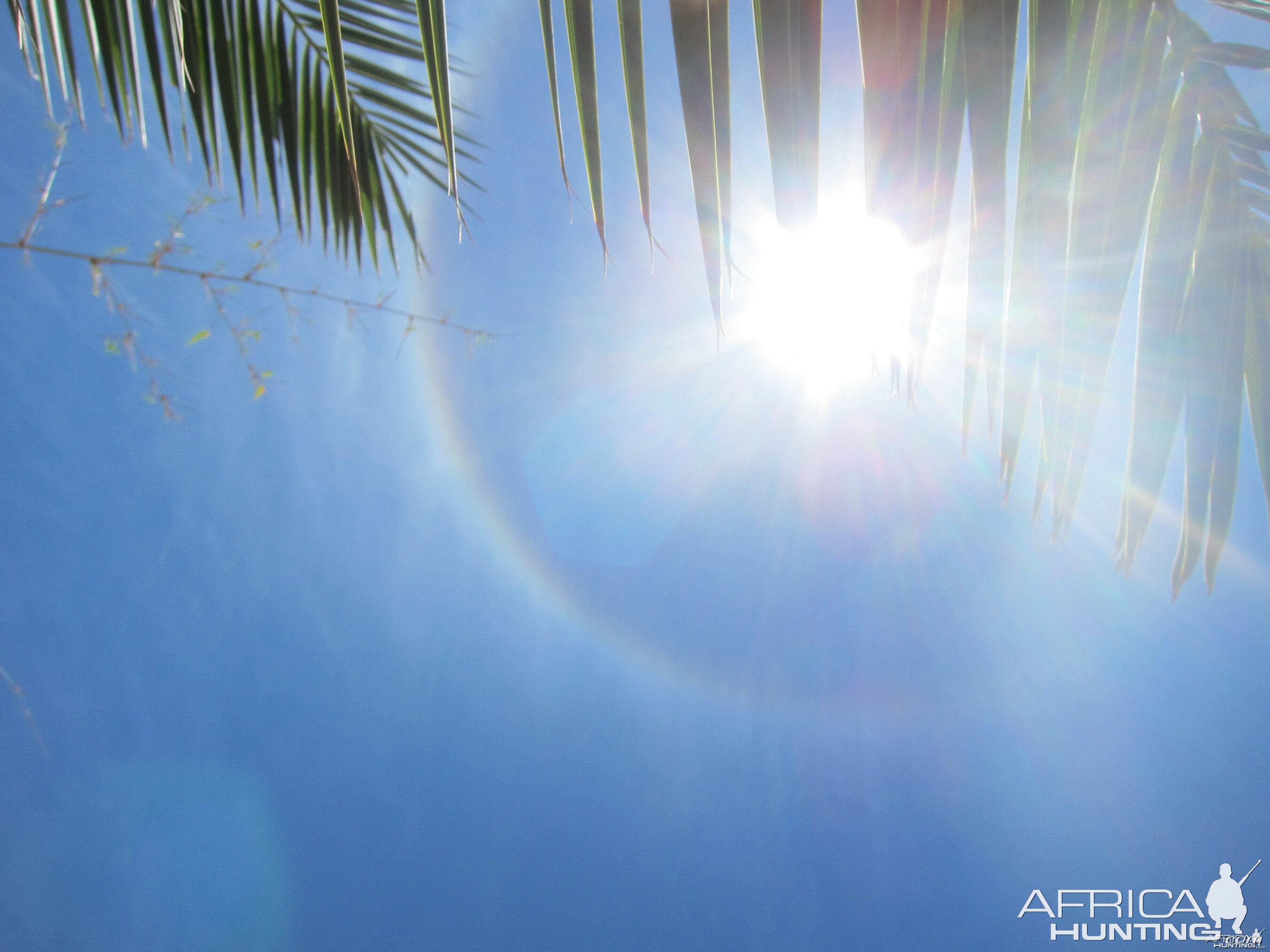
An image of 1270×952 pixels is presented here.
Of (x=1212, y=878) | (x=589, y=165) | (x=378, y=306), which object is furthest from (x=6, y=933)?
(x=1212, y=878)

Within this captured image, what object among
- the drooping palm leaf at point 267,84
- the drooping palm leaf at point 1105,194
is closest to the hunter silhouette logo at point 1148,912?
the drooping palm leaf at point 1105,194

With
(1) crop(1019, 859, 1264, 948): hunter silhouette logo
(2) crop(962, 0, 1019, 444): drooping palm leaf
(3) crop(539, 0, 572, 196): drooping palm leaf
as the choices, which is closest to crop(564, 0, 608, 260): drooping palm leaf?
(3) crop(539, 0, 572, 196): drooping palm leaf

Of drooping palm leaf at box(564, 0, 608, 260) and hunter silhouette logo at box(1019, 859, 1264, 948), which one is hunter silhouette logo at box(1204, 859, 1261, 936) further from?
drooping palm leaf at box(564, 0, 608, 260)

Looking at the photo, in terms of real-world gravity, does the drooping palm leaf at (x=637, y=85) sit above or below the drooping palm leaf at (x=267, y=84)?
below

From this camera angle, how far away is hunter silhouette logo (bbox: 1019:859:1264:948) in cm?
982

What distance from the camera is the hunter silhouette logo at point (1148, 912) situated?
9.82 m

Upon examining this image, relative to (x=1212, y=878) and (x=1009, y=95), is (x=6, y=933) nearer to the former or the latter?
(x=1009, y=95)

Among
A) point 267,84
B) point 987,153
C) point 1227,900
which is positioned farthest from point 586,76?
point 1227,900

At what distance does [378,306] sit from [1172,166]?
57.0 inches

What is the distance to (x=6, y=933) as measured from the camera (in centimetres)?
736

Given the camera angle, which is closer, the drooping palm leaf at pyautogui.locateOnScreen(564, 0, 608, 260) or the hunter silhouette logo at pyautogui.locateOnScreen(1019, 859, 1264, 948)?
the drooping palm leaf at pyautogui.locateOnScreen(564, 0, 608, 260)

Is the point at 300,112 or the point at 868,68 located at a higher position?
the point at 300,112

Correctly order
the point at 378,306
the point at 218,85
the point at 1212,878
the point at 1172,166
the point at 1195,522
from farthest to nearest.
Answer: the point at 1212,878, the point at 378,306, the point at 218,85, the point at 1195,522, the point at 1172,166

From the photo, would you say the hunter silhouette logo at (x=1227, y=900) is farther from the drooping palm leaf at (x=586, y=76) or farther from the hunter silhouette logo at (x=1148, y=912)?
the drooping palm leaf at (x=586, y=76)
